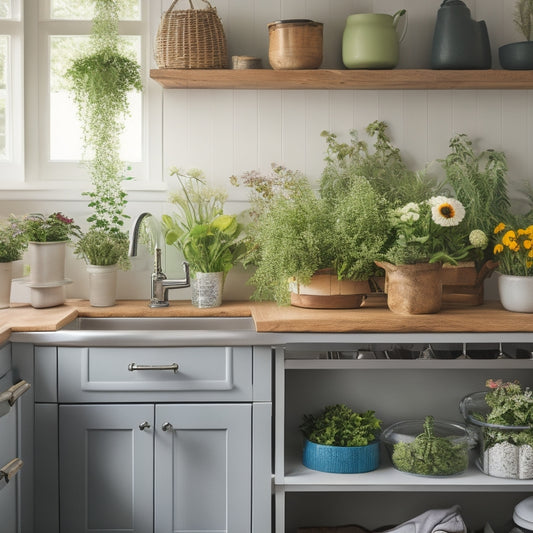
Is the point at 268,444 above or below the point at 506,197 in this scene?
below

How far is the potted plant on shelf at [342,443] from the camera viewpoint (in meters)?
2.80

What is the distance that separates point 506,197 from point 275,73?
103 cm

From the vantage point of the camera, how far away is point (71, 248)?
3.34m

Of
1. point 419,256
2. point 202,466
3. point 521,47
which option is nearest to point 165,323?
point 202,466

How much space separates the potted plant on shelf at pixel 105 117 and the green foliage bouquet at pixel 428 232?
1.08 metres

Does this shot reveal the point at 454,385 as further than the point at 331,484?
Yes

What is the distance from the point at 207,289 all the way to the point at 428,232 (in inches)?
34.0

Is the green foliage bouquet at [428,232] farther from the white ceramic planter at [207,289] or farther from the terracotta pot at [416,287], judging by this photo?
the white ceramic planter at [207,289]

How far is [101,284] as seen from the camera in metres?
3.13

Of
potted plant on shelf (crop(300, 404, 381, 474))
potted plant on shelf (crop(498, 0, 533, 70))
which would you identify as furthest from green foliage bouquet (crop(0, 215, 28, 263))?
potted plant on shelf (crop(498, 0, 533, 70))

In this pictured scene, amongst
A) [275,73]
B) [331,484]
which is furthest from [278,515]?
[275,73]

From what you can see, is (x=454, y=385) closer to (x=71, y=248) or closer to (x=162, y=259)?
(x=162, y=259)

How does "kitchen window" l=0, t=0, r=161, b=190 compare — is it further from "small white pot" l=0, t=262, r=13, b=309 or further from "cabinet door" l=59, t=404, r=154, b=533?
"cabinet door" l=59, t=404, r=154, b=533

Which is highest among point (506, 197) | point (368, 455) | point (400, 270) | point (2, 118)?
point (2, 118)
